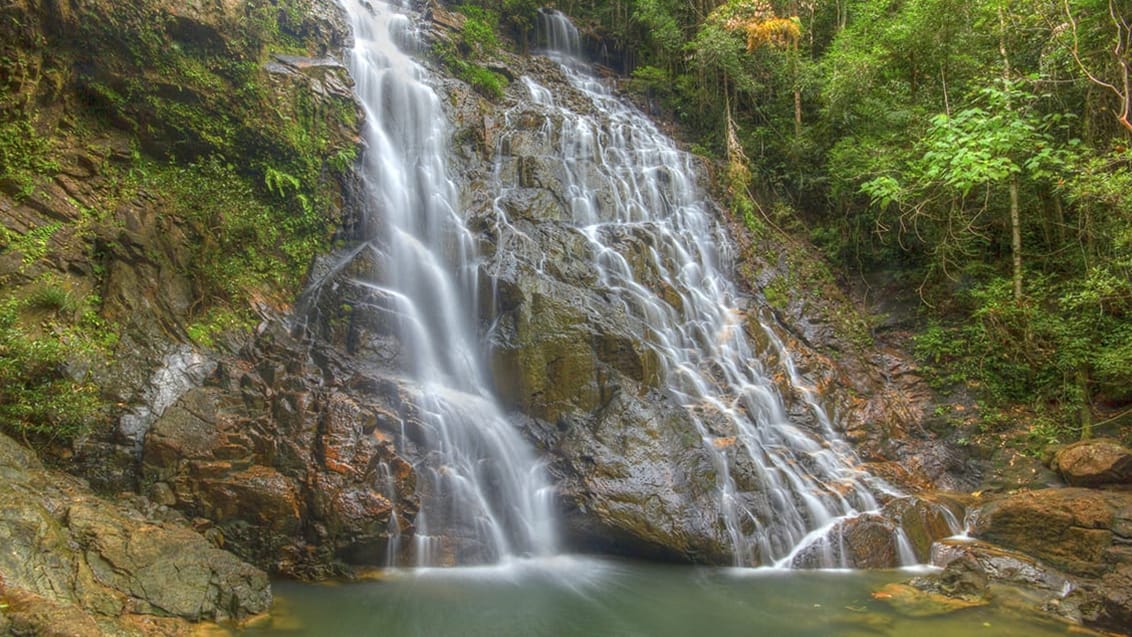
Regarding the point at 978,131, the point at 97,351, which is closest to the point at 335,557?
the point at 97,351

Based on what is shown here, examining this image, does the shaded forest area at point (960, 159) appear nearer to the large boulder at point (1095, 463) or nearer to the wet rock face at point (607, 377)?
the large boulder at point (1095, 463)

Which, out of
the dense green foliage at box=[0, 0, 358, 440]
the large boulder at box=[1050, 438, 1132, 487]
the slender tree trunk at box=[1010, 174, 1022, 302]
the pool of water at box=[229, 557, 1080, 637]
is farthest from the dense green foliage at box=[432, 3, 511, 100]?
the large boulder at box=[1050, 438, 1132, 487]

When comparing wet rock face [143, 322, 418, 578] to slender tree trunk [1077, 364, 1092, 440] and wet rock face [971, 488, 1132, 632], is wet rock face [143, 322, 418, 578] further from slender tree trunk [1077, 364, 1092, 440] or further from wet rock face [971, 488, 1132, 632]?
slender tree trunk [1077, 364, 1092, 440]

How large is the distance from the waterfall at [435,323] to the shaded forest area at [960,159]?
7407 millimetres

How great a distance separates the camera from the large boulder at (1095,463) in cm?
837

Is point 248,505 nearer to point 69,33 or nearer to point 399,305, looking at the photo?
point 399,305

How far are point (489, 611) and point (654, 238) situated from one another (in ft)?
27.7

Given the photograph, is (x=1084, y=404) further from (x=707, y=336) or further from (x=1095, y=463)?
(x=707, y=336)

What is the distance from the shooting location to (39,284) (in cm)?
723

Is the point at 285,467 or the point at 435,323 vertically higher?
the point at 435,323

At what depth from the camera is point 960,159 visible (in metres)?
8.80

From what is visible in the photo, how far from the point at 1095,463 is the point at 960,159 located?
4685 mm

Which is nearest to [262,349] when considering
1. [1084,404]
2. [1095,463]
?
[1095,463]

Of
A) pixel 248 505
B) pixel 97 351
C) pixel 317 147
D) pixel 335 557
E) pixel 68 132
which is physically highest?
pixel 317 147
